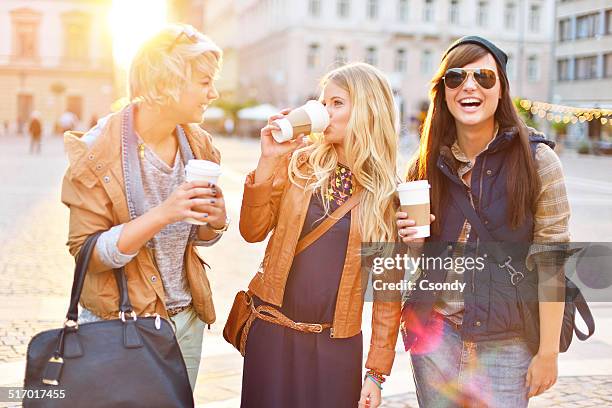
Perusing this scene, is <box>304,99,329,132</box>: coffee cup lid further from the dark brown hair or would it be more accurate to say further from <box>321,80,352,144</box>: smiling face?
the dark brown hair

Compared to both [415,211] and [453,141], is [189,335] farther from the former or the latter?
[453,141]

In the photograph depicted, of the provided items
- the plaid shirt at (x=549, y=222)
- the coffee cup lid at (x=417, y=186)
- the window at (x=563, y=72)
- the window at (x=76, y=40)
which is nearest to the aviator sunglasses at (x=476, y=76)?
the plaid shirt at (x=549, y=222)

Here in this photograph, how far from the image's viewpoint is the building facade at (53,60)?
6700 centimetres

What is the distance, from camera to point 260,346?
3166 mm

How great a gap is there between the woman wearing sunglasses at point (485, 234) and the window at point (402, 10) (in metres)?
63.6

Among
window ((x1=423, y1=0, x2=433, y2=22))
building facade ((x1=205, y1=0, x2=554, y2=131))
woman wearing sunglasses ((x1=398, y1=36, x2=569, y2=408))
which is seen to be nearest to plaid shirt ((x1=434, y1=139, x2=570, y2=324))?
woman wearing sunglasses ((x1=398, y1=36, x2=569, y2=408))

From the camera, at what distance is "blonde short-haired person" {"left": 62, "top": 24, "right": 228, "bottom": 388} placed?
2629mm

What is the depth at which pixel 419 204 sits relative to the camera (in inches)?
109

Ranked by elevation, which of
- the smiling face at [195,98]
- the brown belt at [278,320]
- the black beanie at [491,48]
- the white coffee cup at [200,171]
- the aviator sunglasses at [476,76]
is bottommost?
the brown belt at [278,320]

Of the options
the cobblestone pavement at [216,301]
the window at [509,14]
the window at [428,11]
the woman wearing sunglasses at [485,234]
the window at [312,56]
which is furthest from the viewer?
the window at [509,14]

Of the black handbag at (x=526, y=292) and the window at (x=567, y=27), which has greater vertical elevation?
the window at (x=567, y=27)

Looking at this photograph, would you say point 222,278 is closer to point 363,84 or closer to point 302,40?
point 363,84

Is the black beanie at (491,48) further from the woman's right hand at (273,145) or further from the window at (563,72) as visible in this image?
the window at (563,72)

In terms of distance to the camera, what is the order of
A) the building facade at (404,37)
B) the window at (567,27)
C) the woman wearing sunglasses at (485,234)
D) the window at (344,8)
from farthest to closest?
the building facade at (404,37)
the window at (344,8)
the window at (567,27)
the woman wearing sunglasses at (485,234)
